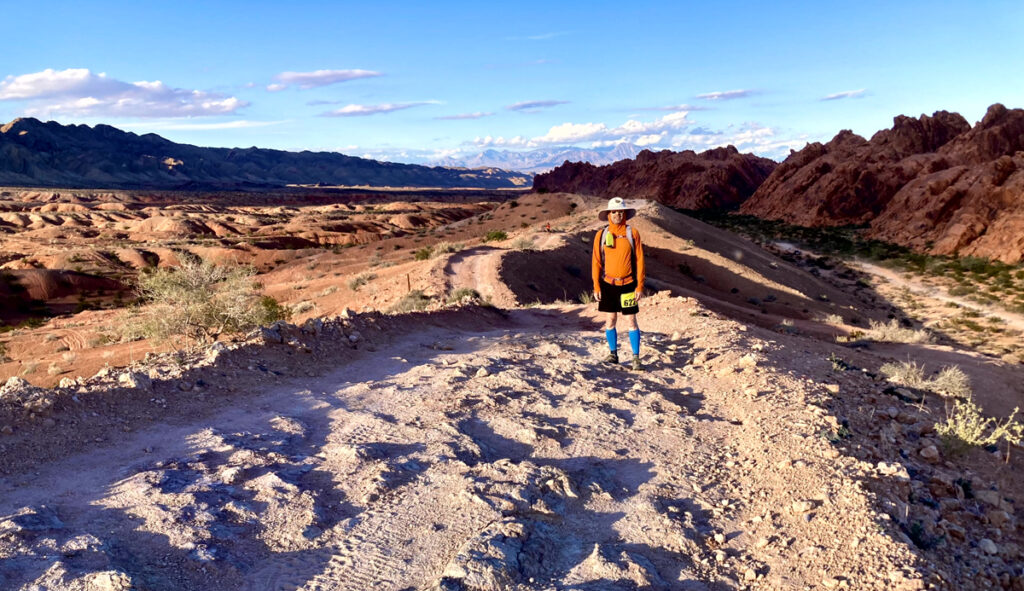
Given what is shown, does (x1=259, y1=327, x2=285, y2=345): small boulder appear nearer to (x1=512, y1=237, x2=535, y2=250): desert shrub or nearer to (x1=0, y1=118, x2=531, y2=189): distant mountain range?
(x1=512, y1=237, x2=535, y2=250): desert shrub

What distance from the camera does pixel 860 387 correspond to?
707cm

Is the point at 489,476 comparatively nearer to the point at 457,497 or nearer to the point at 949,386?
the point at 457,497

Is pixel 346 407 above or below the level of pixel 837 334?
above

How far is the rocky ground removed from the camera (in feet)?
11.3

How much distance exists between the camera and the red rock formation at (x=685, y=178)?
76.3m

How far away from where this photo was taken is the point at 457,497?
4.18 m

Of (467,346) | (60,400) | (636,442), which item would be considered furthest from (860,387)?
(60,400)

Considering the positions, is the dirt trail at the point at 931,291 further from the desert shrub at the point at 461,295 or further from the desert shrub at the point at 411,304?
the desert shrub at the point at 411,304

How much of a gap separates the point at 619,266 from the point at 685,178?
77449 millimetres

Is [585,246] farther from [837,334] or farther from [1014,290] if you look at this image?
[1014,290]

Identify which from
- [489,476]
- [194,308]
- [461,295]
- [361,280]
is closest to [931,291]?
[461,295]

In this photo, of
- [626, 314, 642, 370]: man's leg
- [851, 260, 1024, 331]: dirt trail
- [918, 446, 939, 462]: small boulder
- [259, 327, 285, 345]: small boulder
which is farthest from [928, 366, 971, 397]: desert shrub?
[851, 260, 1024, 331]: dirt trail

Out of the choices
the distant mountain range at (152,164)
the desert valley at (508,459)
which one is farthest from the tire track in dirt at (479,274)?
the distant mountain range at (152,164)

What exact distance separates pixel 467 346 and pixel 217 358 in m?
3.40
